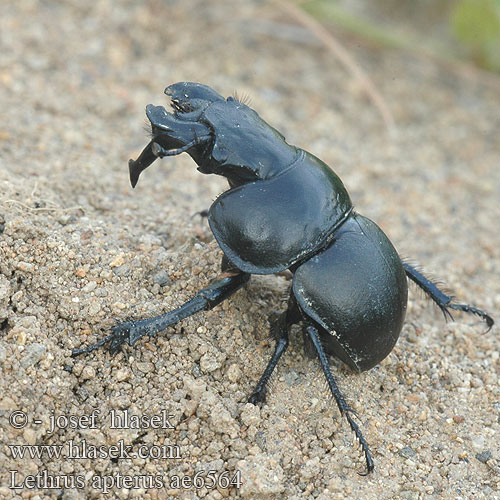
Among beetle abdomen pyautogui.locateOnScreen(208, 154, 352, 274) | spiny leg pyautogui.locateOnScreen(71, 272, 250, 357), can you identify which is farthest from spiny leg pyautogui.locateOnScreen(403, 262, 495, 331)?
spiny leg pyautogui.locateOnScreen(71, 272, 250, 357)

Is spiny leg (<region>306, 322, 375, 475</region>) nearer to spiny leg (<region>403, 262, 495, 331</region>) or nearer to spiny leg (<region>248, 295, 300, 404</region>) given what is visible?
spiny leg (<region>248, 295, 300, 404</region>)

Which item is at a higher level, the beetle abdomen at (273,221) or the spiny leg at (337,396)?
the beetle abdomen at (273,221)

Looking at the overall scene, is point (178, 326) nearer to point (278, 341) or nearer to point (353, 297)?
point (278, 341)

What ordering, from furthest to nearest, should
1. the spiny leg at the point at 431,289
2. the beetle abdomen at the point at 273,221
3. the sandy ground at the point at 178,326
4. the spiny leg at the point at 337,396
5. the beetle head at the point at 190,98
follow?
1. the spiny leg at the point at 431,289
2. the beetle head at the point at 190,98
3. the beetle abdomen at the point at 273,221
4. the spiny leg at the point at 337,396
5. the sandy ground at the point at 178,326

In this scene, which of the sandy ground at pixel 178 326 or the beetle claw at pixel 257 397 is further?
the beetle claw at pixel 257 397

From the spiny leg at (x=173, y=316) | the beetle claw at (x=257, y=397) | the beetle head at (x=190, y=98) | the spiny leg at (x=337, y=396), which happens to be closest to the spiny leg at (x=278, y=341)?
the beetle claw at (x=257, y=397)

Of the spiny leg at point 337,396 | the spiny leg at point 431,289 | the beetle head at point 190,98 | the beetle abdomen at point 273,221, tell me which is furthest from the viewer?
the spiny leg at point 431,289

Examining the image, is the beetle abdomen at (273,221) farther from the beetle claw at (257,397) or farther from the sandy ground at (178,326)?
the beetle claw at (257,397)

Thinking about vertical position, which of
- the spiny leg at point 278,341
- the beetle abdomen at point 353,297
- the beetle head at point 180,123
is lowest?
the spiny leg at point 278,341

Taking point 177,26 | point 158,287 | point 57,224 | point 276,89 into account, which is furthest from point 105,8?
point 158,287
